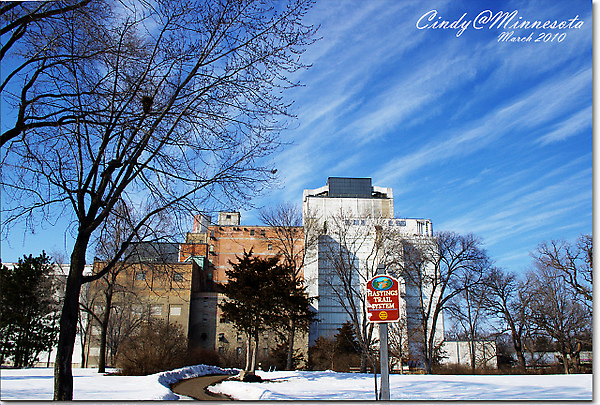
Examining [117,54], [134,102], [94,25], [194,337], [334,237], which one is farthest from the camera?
[334,237]

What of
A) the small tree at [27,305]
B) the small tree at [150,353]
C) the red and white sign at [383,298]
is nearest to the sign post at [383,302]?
the red and white sign at [383,298]

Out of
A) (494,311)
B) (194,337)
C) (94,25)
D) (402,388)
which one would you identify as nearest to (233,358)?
(194,337)

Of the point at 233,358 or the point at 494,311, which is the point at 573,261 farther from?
the point at 233,358

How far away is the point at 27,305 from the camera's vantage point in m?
26.0

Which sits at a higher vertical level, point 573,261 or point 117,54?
point 117,54

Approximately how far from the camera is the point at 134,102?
24.7 ft

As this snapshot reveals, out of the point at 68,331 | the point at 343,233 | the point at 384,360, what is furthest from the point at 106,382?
the point at 343,233

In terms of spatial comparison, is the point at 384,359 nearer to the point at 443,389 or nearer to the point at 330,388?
the point at 443,389

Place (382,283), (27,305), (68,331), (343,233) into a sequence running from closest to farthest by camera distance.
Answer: (382,283)
(68,331)
(27,305)
(343,233)

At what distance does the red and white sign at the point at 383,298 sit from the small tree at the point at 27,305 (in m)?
24.0

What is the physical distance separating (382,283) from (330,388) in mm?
8522

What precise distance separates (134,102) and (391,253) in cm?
2023

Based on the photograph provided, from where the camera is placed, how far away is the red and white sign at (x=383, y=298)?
5633mm

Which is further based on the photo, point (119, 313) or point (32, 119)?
point (119, 313)
